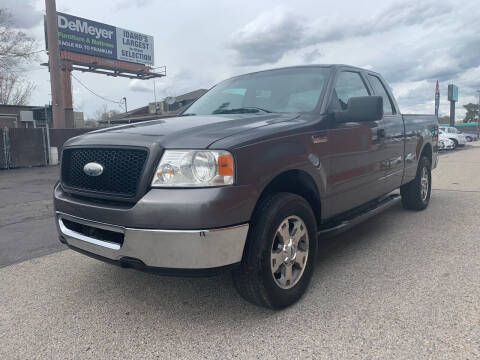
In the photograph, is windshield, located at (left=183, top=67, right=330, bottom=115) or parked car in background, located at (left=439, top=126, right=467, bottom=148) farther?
parked car in background, located at (left=439, top=126, right=467, bottom=148)

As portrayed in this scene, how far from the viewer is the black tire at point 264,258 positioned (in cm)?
253

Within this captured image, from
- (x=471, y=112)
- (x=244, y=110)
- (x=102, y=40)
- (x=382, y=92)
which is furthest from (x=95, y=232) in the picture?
(x=471, y=112)

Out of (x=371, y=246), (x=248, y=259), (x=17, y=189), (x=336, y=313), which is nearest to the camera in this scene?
(x=248, y=259)

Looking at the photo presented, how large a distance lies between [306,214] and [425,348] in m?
1.13

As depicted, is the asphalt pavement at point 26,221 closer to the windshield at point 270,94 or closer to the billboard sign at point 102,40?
the windshield at point 270,94

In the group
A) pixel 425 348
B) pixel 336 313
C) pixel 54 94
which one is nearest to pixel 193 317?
pixel 336 313

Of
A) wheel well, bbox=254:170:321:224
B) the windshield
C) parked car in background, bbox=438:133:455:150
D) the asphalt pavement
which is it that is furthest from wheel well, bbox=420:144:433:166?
parked car in background, bbox=438:133:455:150

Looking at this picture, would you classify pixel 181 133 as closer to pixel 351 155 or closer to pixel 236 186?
pixel 236 186

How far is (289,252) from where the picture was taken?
2834 mm

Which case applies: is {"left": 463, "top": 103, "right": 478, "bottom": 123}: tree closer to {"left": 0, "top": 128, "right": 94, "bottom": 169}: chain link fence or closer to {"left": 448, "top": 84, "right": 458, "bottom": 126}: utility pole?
{"left": 448, "top": 84, "right": 458, "bottom": 126}: utility pole

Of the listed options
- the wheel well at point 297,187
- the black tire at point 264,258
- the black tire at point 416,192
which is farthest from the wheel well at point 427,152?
the black tire at point 264,258

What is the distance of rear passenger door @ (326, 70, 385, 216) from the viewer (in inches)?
135

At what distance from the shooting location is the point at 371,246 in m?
4.25

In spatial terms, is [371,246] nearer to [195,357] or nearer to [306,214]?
[306,214]
